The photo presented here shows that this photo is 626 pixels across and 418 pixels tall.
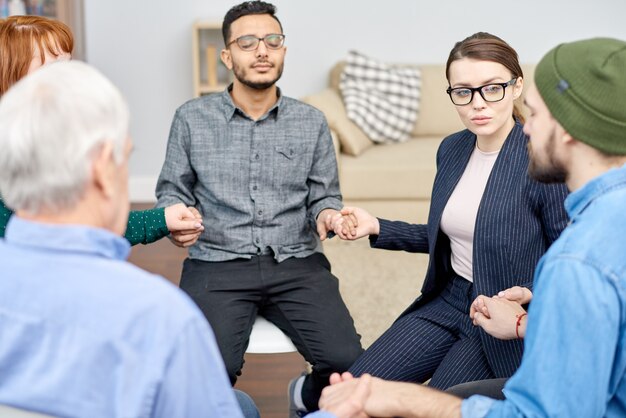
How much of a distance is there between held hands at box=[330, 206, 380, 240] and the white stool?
321 mm

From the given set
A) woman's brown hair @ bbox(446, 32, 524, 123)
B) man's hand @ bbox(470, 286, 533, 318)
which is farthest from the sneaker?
woman's brown hair @ bbox(446, 32, 524, 123)

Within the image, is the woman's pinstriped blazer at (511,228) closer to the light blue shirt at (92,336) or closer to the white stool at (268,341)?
the white stool at (268,341)

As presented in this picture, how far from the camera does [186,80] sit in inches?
225

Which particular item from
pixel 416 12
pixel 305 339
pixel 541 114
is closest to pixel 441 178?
pixel 305 339

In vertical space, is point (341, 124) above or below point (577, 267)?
below

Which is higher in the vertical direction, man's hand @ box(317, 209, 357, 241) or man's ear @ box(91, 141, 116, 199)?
man's ear @ box(91, 141, 116, 199)

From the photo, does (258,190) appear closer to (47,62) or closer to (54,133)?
(47,62)

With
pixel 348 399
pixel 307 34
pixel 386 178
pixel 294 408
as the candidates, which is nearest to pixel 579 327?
pixel 348 399

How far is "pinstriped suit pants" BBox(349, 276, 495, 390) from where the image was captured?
2.08 m

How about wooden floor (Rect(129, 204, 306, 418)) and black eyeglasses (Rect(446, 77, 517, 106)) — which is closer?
black eyeglasses (Rect(446, 77, 517, 106))

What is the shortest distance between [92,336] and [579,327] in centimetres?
70

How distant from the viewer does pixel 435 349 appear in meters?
2.18

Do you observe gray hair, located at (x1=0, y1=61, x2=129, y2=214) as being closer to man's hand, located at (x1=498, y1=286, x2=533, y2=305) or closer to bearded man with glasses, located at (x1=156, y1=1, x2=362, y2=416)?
man's hand, located at (x1=498, y1=286, x2=533, y2=305)

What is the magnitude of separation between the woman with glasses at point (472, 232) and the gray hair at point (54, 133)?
1094 millimetres
